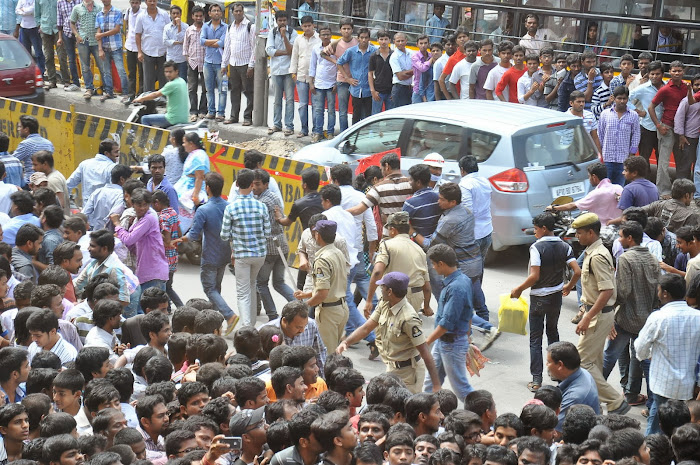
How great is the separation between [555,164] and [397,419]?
6196 mm

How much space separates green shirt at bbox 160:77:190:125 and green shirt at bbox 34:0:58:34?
6595 millimetres

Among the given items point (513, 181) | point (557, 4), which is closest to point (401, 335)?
point (513, 181)

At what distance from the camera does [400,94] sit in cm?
1642

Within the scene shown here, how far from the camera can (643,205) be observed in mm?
10508

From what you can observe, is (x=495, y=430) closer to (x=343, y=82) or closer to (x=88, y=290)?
(x=88, y=290)

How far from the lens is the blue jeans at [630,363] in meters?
8.78

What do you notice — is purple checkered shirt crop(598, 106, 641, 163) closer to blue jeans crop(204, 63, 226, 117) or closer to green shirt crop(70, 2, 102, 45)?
blue jeans crop(204, 63, 226, 117)

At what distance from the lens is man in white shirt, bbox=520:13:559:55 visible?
1599 cm

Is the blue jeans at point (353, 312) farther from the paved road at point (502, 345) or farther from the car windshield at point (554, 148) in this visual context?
the car windshield at point (554, 148)

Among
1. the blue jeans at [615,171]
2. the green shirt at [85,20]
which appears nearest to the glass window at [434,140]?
the blue jeans at [615,171]

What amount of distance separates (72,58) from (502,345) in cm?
1287

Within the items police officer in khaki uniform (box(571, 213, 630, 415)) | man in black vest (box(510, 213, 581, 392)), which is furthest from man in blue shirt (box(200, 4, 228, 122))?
police officer in khaki uniform (box(571, 213, 630, 415))

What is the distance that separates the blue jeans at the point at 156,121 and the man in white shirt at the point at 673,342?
28.0 feet

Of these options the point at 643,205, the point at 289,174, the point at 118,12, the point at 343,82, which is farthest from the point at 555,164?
the point at 118,12
